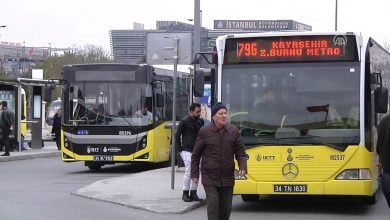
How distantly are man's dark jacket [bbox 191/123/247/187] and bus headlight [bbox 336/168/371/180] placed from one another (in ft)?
10.6

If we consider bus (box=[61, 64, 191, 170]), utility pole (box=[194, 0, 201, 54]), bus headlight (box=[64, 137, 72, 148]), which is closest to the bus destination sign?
bus (box=[61, 64, 191, 170])

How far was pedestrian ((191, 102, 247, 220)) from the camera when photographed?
28.2 feet

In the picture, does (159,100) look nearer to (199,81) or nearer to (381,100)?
(199,81)

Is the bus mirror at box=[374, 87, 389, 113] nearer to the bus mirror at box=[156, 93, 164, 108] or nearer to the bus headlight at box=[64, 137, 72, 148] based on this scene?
the bus mirror at box=[156, 93, 164, 108]

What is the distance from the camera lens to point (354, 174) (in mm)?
11414

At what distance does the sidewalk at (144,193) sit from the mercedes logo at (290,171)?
1.79 meters

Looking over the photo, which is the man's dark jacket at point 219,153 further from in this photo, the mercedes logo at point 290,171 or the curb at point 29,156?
the curb at point 29,156

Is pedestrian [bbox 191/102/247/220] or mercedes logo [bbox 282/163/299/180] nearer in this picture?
pedestrian [bbox 191/102/247/220]

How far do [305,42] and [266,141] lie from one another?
180 cm

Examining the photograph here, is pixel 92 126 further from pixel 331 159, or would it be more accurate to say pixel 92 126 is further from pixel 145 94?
pixel 331 159

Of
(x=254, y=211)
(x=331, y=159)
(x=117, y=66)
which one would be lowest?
(x=254, y=211)

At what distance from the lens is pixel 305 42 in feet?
39.7

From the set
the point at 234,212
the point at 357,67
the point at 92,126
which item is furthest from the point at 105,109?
the point at 357,67

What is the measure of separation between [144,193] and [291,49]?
420cm
